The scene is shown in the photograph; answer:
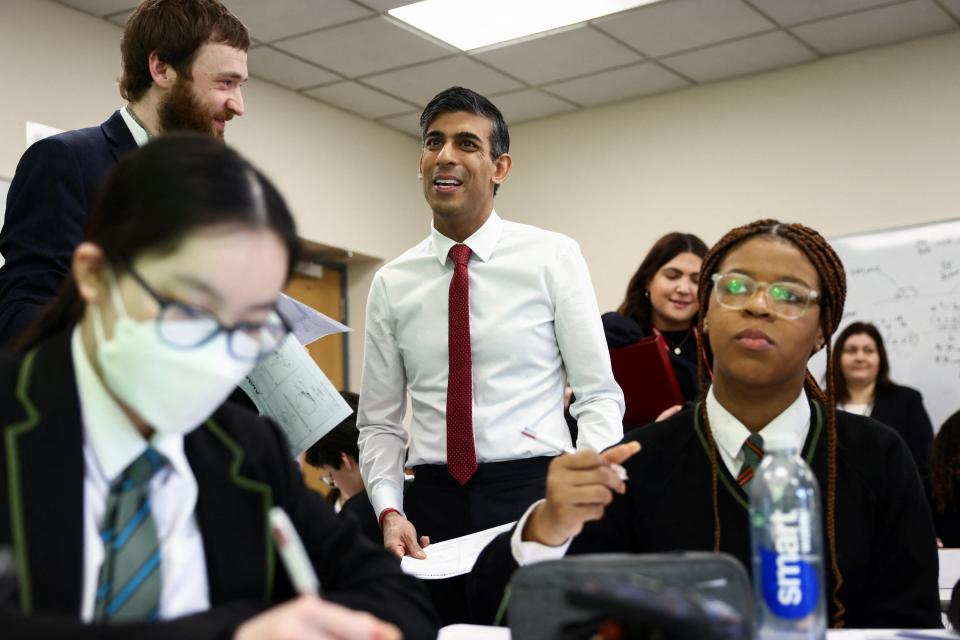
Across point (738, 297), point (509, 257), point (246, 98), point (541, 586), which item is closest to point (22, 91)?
point (246, 98)

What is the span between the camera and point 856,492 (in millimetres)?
1750

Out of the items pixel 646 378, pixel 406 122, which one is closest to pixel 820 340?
pixel 646 378

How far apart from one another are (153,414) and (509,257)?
5.49ft

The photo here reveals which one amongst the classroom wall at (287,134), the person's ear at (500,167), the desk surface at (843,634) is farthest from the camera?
the classroom wall at (287,134)

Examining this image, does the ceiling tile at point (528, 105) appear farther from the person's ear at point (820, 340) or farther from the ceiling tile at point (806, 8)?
the person's ear at point (820, 340)

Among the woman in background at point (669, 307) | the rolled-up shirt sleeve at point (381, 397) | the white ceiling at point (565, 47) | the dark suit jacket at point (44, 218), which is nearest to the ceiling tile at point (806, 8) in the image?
the white ceiling at point (565, 47)

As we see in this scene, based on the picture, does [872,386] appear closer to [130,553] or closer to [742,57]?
[742,57]

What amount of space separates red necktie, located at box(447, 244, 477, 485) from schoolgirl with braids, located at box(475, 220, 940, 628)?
0.77 m

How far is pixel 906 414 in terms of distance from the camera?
17.7 feet

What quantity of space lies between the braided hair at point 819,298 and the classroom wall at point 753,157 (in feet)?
14.2

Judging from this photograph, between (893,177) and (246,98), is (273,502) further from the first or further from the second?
(893,177)

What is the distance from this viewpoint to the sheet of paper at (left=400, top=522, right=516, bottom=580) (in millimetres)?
2064

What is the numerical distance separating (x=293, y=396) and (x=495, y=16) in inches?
148

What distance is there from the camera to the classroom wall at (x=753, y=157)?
233 inches
